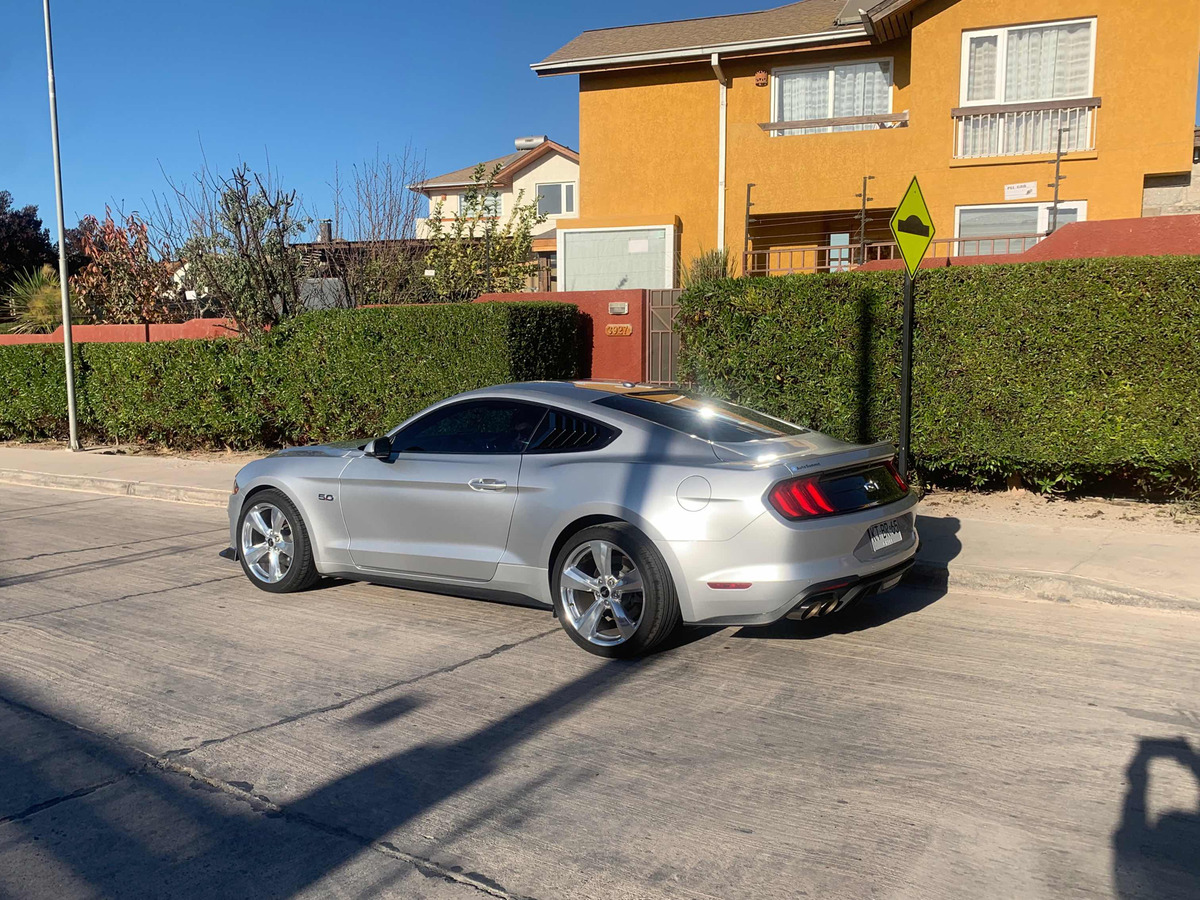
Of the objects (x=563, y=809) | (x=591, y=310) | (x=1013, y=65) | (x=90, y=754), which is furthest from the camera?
(x=1013, y=65)

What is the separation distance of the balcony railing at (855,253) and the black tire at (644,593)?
1042cm

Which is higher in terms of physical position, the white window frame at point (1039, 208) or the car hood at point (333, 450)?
the white window frame at point (1039, 208)

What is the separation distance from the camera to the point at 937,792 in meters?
3.89

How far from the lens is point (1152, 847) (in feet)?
11.3

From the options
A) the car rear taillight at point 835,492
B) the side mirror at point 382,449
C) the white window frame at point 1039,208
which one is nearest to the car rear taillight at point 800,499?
the car rear taillight at point 835,492

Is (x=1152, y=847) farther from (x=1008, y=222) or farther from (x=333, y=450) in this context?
(x=1008, y=222)

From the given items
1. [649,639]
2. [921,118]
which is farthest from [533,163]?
[649,639]

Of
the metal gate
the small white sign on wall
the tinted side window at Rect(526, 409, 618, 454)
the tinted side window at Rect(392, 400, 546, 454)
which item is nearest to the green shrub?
the metal gate

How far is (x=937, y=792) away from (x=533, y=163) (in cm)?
4254

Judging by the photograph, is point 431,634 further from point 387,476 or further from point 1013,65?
point 1013,65

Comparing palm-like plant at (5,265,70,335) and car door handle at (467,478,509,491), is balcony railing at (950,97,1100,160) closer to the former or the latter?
car door handle at (467,478,509,491)

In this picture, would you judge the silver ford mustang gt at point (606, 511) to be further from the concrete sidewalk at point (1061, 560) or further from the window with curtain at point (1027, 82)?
the window with curtain at point (1027, 82)

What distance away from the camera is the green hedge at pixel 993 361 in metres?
8.88

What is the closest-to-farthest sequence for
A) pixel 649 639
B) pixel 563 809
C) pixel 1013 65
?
pixel 563 809 < pixel 649 639 < pixel 1013 65
